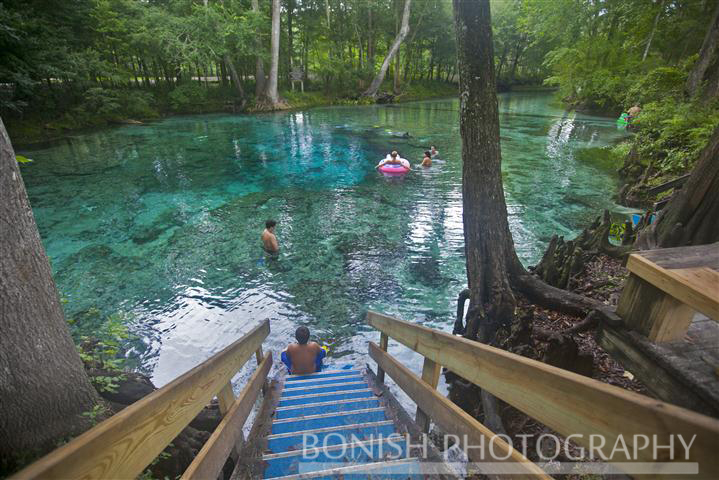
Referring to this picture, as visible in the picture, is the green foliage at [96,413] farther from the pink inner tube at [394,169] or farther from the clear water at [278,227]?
the pink inner tube at [394,169]

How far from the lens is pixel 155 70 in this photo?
33281mm

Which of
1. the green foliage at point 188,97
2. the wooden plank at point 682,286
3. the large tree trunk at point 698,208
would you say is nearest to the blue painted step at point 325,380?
the wooden plank at point 682,286

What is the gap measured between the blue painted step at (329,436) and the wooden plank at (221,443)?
12.7 inches

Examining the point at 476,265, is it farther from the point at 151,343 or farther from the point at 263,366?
the point at 151,343

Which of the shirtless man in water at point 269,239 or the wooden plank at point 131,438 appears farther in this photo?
the shirtless man in water at point 269,239

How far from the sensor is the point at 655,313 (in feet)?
6.53

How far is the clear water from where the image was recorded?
6703mm

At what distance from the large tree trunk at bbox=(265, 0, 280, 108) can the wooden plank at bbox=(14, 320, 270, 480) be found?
3442 cm

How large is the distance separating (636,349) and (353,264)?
6577 millimetres

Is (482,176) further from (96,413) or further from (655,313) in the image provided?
(96,413)

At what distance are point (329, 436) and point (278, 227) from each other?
8.28 meters

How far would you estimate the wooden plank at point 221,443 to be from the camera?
67.4 inches

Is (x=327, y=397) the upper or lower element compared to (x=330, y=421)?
lower

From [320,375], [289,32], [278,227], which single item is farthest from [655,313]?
[289,32]
